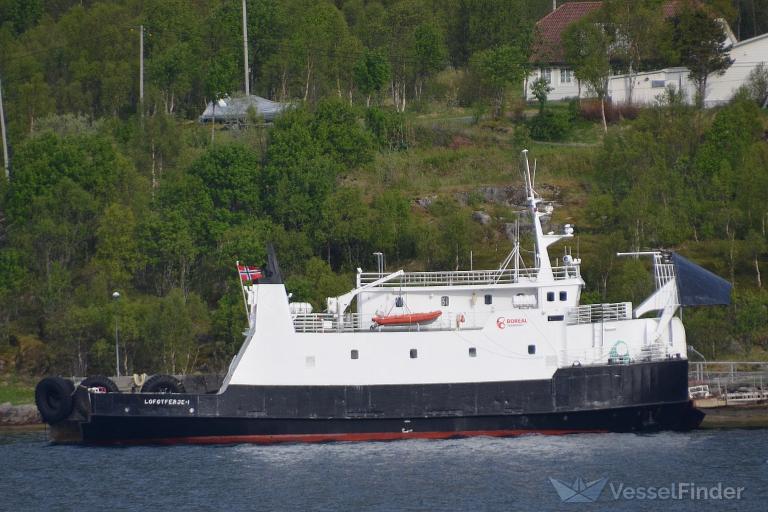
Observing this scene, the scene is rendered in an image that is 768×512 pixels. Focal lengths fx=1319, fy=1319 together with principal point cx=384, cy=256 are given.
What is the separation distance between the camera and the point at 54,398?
38281mm

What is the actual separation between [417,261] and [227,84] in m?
17.8

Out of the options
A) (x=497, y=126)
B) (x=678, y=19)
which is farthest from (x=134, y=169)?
(x=678, y=19)

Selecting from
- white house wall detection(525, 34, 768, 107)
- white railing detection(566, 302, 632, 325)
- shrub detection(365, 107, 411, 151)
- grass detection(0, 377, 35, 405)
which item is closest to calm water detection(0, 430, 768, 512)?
white railing detection(566, 302, 632, 325)

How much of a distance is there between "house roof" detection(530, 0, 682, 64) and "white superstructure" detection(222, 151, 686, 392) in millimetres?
31397

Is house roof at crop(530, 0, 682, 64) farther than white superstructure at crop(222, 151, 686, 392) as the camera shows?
Yes

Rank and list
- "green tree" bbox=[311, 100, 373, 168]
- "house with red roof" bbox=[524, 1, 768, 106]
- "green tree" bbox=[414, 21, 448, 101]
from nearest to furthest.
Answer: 1. "green tree" bbox=[311, 100, 373, 168]
2. "house with red roof" bbox=[524, 1, 768, 106]
3. "green tree" bbox=[414, 21, 448, 101]

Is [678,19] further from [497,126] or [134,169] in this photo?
[134,169]

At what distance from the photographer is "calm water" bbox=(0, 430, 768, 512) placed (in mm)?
30750

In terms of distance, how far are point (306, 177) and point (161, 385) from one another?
62.7 ft

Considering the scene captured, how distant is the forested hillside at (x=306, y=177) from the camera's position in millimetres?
49406

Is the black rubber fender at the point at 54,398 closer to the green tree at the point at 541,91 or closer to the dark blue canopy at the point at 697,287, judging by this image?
the dark blue canopy at the point at 697,287

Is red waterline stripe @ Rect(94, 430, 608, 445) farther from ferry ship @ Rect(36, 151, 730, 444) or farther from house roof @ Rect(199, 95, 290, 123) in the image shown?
house roof @ Rect(199, 95, 290, 123)
